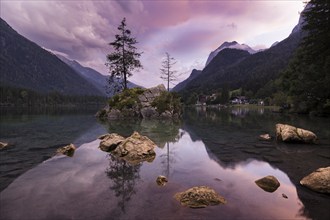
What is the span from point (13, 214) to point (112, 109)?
43.8 meters

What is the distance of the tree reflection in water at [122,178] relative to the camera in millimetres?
8570

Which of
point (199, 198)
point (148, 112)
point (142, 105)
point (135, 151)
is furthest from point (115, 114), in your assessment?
point (199, 198)

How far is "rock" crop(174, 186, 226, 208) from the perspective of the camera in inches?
309

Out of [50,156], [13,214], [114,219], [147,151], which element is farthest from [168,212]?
[50,156]

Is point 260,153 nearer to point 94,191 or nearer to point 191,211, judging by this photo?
point 191,211

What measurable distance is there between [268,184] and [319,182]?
1.85 m

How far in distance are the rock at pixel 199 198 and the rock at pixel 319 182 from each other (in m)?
3.97

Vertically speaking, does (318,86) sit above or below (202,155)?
above

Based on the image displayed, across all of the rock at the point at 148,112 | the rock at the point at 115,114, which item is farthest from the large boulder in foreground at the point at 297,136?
the rock at the point at 115,114

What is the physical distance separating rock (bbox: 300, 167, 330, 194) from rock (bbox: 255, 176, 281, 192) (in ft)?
3.71

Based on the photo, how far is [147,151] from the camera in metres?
15.2

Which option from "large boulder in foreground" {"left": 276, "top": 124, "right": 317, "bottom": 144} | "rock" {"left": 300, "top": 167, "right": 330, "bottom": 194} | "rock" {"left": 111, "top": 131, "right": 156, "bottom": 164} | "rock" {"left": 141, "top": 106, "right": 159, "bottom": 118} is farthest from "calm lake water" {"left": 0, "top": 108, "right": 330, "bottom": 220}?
"rock" {"left": 141, "top": 106, "right": 159, "bottom": 118}

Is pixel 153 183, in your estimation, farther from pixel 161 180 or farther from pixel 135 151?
pixel 135 151

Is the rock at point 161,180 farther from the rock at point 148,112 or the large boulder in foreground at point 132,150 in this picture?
the rock at point 148,112
